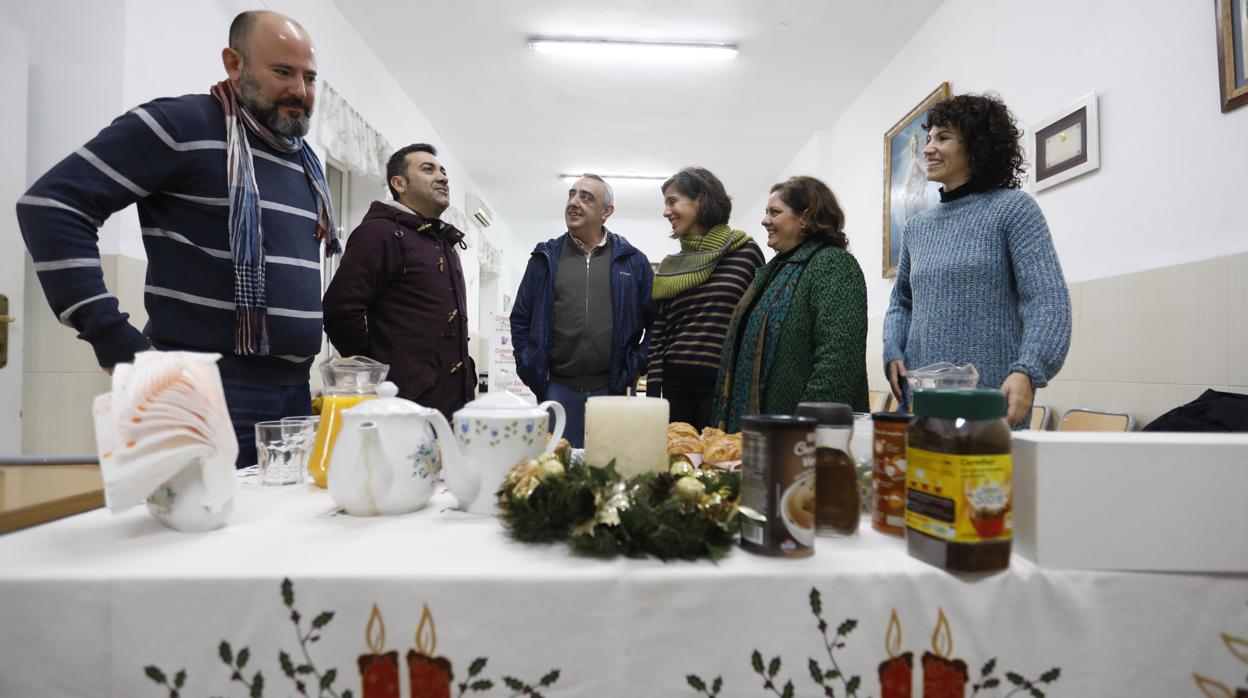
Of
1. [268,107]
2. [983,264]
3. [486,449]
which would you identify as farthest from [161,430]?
[983,264]

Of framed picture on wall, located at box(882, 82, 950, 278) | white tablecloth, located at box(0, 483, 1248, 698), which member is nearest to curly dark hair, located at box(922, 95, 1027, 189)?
white tablecloth, located at box(0, 483, 1248, 698)

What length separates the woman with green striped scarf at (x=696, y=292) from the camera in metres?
Answer: 2.07

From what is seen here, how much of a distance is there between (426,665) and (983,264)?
1.46 metres

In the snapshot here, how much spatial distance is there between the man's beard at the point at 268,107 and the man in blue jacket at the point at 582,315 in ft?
3.72

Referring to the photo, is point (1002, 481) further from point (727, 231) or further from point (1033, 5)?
point (1033, 5)

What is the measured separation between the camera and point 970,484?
591mm

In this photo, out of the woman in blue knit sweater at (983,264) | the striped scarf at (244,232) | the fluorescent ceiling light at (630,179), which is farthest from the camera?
the fluorescent ceiling light at (630,179)

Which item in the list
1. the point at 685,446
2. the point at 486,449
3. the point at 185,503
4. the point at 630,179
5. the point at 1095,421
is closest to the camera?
the point at 185,503

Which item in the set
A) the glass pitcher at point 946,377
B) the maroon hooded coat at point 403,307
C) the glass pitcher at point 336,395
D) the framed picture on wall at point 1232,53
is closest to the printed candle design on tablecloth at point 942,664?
the glass pitcher at point 946,377

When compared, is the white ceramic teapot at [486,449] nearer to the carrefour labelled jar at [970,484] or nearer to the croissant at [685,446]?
the croissant at [685,446]

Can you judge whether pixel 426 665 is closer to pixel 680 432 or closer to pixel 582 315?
pixel 680 432

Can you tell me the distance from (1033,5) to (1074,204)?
936 mm

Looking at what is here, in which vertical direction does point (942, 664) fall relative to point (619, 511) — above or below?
below

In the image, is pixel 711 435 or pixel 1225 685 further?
pixel 711 435
